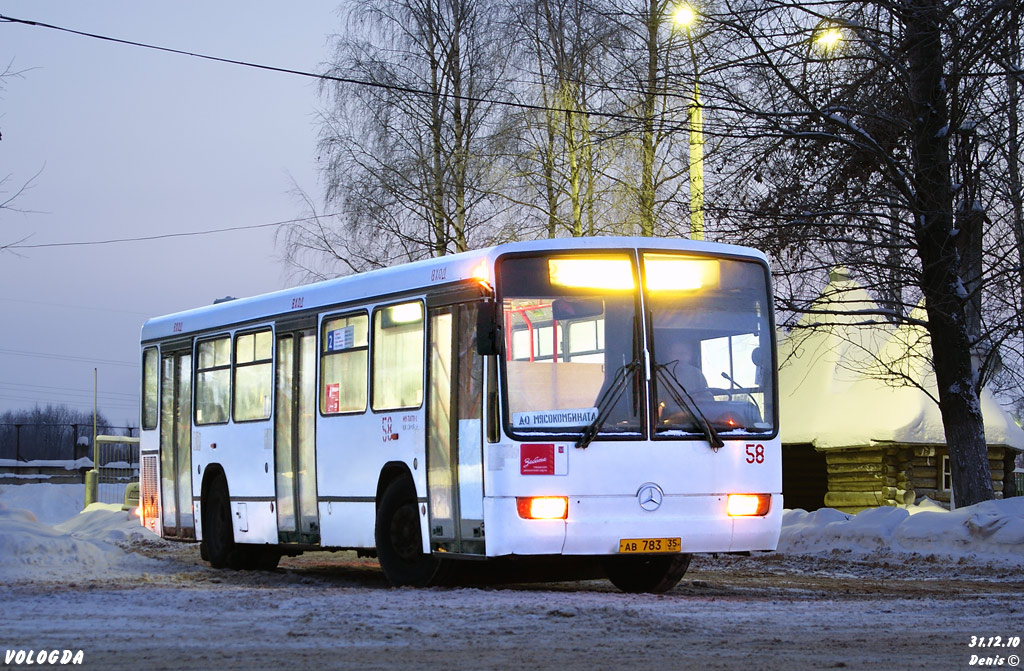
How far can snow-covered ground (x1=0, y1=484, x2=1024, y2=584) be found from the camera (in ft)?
49.3

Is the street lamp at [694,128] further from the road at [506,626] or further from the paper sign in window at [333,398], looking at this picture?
the road at [506,626]

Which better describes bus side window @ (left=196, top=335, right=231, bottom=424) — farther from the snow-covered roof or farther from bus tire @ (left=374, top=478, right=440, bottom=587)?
the snow-covered roof

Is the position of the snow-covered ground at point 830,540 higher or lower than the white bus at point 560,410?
lower

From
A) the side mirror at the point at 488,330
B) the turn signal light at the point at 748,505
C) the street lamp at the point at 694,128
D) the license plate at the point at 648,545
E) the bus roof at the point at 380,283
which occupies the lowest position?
the license plate at the point at 648,545

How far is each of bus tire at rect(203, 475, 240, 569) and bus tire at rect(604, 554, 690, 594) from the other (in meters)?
5.11

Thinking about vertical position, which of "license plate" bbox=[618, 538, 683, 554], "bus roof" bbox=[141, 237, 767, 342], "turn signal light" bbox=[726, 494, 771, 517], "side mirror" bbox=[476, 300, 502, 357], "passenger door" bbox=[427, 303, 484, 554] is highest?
"bus roof" bbox=[141, 237, 767, 342]

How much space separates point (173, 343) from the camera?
60.0ft

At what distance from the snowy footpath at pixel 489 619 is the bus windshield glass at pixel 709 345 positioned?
59.4 inches

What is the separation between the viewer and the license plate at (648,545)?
1185 cm

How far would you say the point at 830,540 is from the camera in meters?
19.3

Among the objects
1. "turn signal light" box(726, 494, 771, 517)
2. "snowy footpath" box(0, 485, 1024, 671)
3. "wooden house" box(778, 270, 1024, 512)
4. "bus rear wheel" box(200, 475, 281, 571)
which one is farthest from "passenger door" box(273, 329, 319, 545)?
"wooden house" box(778, 270, 1024, 512)

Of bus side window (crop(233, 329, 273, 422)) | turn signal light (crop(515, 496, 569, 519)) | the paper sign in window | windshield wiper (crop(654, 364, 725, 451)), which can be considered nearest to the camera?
turn signal light (crop(515, 496, 569, 519))

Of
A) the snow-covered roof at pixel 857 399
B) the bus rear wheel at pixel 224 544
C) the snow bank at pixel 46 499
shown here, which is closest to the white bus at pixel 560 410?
the bus rear wheel at pixel 224 544

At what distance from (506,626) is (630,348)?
328 cm
